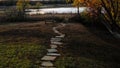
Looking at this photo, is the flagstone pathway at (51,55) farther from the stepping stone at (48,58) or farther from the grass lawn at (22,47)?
the grass lawn at (22,47)

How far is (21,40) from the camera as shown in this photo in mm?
16969

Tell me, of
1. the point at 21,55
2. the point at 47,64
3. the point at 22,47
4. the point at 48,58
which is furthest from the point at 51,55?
the point at 22,47

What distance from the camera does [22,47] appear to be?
48.2 ft

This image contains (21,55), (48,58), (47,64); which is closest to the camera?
(47,64)

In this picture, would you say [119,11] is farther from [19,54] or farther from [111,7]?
[19,54]

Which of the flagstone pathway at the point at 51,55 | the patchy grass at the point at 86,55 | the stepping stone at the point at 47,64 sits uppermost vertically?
the stepping stone at the point at 47,64

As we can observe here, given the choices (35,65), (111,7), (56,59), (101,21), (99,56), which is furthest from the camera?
(101,21)

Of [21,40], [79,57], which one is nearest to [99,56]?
[79,57]

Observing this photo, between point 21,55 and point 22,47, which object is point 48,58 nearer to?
point 21,55

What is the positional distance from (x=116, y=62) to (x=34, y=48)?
4008 mm

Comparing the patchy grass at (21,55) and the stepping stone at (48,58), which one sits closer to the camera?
the patchy grass at (21,55)

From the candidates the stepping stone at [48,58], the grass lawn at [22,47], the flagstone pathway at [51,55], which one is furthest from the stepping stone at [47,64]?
the stepping stone at [48,58]

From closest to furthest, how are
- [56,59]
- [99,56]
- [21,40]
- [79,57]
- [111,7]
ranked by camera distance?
[56,59] → [79,57] → [99,56] → [21,40] → [111,7]

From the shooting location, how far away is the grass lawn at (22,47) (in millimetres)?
11643
